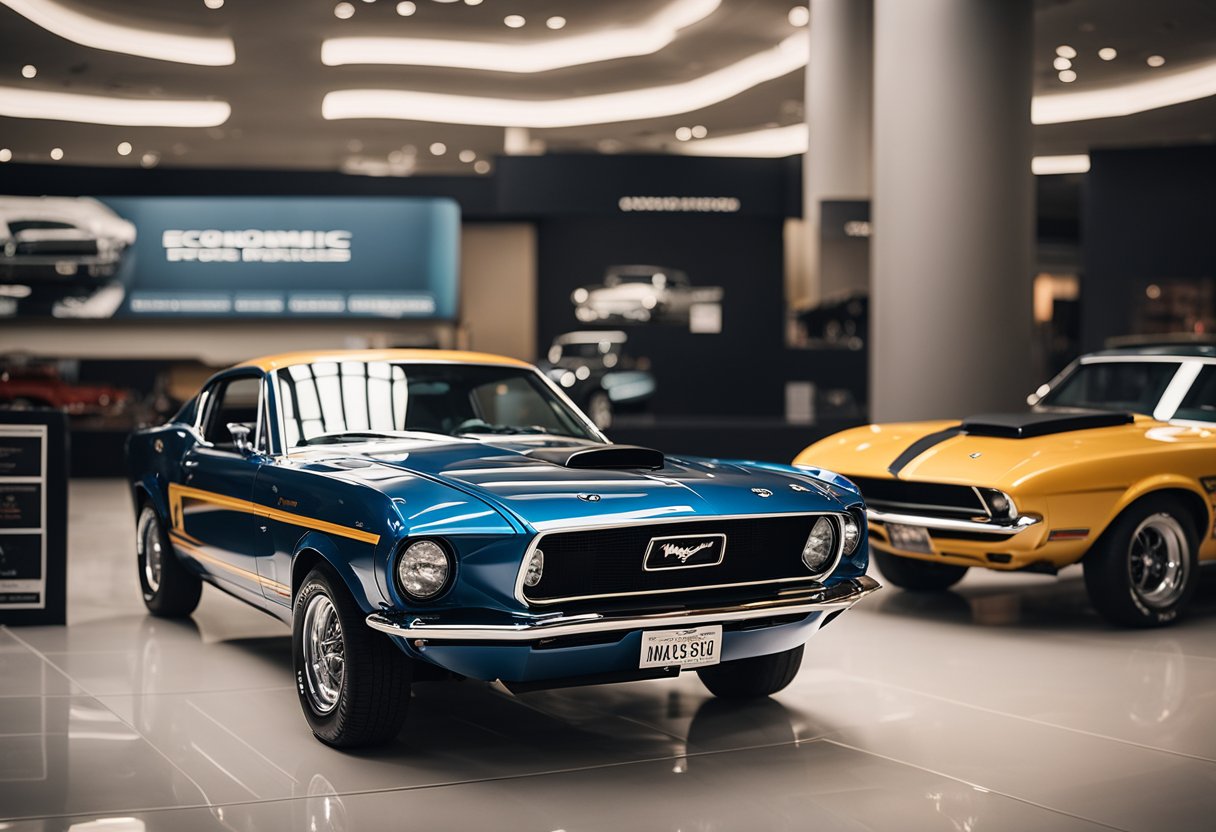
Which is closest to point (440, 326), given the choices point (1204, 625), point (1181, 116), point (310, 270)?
point (310, 270)

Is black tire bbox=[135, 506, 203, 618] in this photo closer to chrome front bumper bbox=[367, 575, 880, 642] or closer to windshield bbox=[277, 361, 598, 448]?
windshield bbox=[277, 361, 598, 448]

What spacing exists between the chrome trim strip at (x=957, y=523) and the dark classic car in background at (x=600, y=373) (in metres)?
11.5

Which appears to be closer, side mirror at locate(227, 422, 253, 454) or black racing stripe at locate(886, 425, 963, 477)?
side mirror at locate(227, 422, 253, 454)

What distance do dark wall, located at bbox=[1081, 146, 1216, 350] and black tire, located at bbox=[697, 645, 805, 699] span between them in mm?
16269

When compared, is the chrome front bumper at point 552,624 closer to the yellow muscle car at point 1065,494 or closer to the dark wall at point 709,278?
the yellow muscle car at point 1065,494

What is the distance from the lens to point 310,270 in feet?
61.5

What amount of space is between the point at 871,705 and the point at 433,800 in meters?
1.92

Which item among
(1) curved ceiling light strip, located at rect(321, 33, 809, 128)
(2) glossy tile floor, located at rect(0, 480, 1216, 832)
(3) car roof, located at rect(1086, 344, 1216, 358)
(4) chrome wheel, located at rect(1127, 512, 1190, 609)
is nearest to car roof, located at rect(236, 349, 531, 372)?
(2) glossy tile floor, located at rect(0, 480, 1216, 832)

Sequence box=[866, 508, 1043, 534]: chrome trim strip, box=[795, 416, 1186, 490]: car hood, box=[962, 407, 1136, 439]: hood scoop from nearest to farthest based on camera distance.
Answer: box=[866, 508, 1043, 534]: chrome trim strip
box=[795, 416, 1186, 490]: car hood
box=[962, 407, 1136, 439]: hood scoop

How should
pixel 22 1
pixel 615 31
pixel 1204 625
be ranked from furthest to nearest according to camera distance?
1. pixel 615 31
2. pixel 22 1
3. pixel 1204 625

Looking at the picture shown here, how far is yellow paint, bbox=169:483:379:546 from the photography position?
160 inches

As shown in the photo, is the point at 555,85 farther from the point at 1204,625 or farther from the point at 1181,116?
the point at 1204,625

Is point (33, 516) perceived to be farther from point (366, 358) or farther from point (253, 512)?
point (366, 358)

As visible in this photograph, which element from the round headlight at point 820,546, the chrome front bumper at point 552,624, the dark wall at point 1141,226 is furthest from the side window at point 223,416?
the dark wall at point 1141,226
